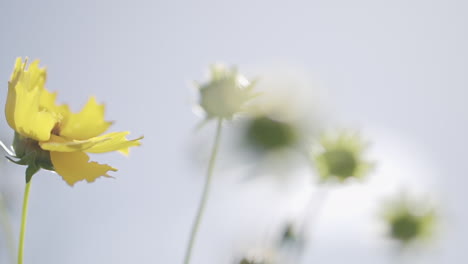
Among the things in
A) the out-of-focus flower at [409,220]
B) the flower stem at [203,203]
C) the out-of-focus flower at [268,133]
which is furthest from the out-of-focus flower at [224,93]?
the out-of-focus flower at [409,220]

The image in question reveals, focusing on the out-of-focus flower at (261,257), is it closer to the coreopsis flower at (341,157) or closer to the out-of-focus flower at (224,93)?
the out-of-focus flower at (224,93)

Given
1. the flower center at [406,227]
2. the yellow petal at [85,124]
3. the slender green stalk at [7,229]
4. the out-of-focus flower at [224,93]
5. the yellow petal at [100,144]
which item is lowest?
the slender green stalk at [7,229]

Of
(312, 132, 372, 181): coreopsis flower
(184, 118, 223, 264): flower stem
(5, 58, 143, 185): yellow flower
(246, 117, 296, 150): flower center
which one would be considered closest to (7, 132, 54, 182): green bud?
(5, 58, 143, 185): yellow flower

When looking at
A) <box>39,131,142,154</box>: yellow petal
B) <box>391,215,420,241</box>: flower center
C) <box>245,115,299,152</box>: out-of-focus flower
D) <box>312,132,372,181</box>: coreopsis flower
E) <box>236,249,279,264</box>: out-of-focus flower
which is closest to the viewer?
<box>39,131,142,154</box>: yellow petal

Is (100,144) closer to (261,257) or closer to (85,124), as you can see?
(85,124)

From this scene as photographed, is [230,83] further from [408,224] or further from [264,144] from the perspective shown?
[408,224]

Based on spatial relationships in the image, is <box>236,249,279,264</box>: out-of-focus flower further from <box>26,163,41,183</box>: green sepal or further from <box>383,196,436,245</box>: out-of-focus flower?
<box>383,196,436,245</box>: out-of-focus flower

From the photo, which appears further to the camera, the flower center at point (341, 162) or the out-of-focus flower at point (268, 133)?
the out-of-focus flower at point (268, 133)
